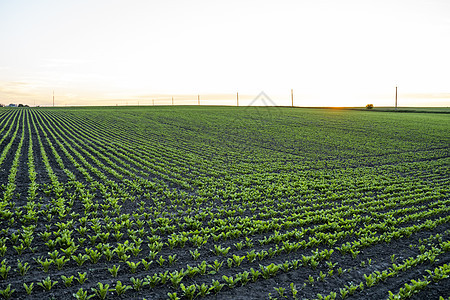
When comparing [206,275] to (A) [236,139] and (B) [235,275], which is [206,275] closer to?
(B) [235,275]

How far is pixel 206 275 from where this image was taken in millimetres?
7637

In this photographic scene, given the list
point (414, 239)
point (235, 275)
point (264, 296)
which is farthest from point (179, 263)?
point (414, 239)

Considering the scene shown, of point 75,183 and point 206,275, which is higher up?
point 75,183

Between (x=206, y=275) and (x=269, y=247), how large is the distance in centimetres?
251

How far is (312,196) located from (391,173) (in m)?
9.69

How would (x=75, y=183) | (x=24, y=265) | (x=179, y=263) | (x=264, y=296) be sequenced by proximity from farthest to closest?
1. (x=75, y=183)
2. (x=179, y=263)
3. (x=24, y=265)
4. (x=264, y=296)

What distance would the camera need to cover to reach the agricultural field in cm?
720

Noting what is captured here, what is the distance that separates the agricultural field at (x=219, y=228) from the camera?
7.20m

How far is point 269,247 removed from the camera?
9.23 m

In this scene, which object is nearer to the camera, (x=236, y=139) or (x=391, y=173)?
(x=391, y=173)

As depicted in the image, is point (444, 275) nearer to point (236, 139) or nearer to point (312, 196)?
point (312, 196)

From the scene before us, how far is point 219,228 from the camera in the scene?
10.2m

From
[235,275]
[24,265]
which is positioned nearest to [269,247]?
[235,275]

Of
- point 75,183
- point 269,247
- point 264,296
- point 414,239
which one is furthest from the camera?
point 75,183
